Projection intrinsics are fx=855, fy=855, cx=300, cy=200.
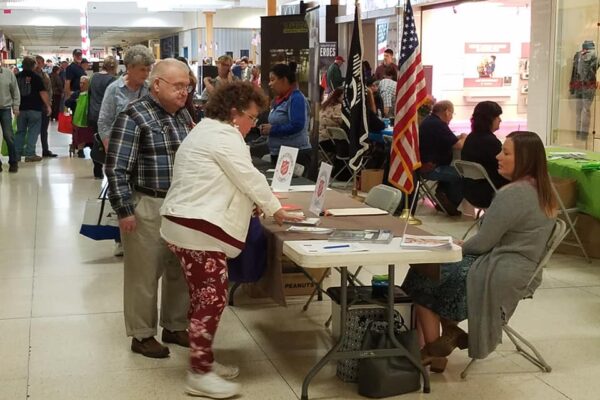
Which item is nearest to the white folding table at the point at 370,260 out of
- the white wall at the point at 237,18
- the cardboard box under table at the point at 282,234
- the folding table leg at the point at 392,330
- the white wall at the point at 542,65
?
the folding table leg at the point at 392,330

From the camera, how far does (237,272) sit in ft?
13.3

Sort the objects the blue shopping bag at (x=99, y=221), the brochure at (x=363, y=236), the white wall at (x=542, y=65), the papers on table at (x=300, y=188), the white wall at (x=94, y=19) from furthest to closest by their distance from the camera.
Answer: the white wall at (x=94, y=19) → the white wall at (x=542, y=65) → the blue shopping bag at (x=99, y=221) → the papers on table at (x=300, y=188) → the brochure at (x=363, y=236)

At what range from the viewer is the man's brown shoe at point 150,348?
4188 millimetres

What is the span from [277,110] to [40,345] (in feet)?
9.56

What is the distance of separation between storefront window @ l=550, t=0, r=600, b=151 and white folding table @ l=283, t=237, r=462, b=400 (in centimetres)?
567

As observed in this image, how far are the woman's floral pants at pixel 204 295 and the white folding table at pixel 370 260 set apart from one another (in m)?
0.30

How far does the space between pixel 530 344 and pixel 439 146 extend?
160 inches

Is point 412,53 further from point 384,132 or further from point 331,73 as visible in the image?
point 331,73

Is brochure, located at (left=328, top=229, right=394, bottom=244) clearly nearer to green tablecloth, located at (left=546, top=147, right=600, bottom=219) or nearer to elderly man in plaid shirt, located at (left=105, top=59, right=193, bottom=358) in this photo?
elderly man in plaid shirt, located at (left=105, top=59, right=193, bottom=358)

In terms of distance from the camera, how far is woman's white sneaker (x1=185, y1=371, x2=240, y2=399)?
11.9ft

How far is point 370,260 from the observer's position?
133 inches

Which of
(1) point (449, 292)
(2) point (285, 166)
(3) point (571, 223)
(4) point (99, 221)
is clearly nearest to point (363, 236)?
(1) point (449, 292)

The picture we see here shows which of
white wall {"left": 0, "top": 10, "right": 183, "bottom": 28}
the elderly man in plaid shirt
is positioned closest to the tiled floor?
the elderly man in plaid shirt

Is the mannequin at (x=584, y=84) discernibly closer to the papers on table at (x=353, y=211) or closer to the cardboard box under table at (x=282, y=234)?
the papers on table at (x=353, y=211)
